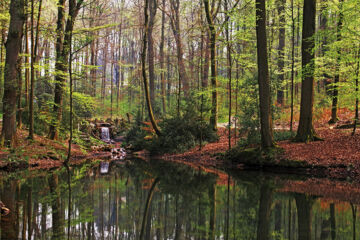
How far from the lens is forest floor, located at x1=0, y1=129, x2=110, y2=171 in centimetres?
1174

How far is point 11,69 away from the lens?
12.2 metres

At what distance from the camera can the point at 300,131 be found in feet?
44.2

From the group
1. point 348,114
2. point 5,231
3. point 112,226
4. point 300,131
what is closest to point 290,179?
point 300,131

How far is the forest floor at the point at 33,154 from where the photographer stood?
1174cm

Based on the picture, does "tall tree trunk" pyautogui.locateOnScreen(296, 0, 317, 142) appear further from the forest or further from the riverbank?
the riverbank

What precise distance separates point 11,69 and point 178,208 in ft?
30.6

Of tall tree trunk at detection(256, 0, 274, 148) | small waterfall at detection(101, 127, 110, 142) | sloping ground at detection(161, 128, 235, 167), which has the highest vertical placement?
tall tree trunk at detection(256, 0, 274, 148)

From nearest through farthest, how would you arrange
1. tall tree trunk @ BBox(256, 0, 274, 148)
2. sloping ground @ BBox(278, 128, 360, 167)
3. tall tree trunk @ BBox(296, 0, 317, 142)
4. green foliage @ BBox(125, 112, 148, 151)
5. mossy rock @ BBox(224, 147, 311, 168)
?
sloping ground @ BBox(278, 128, 360, 167), mossy rock @ BBox(224, 147, 311, 168), tall tree trunk @ BBox(256, 0, 274, 148), tall tree trunk @ BBox(296, 0, 317, 142), green foliage @ BBox(125, 112, 148, 151)

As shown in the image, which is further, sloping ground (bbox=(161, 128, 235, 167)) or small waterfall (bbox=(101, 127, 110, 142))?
small waterfall (bbox=(101, 127, 110, 142))

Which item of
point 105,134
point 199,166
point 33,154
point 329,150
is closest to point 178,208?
point 199,166

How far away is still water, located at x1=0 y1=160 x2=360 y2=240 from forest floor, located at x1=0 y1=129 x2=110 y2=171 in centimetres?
216

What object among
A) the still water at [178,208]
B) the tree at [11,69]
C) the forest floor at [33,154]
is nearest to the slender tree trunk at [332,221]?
the still water at [178,208]

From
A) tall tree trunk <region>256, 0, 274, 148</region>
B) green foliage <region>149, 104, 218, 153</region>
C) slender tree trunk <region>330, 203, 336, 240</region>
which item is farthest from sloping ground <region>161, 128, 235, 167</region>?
slender tree trunk <region>330, 203, 336, 240</region>

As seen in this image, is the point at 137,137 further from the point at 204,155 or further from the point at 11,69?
the point at 11,69
